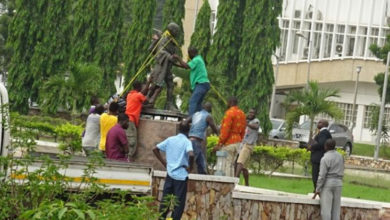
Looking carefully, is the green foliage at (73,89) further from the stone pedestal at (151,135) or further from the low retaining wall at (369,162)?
the stone pedestal at (151,135)

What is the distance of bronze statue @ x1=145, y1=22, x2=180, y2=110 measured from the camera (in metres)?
21.9

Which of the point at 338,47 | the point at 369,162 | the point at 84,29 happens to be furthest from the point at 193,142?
the point at 338,47

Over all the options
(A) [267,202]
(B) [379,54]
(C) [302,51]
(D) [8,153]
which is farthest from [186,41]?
(D) [8,153]

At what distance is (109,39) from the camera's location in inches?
1949

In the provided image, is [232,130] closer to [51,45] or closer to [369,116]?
[51,45]

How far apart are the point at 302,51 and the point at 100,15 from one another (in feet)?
72.8

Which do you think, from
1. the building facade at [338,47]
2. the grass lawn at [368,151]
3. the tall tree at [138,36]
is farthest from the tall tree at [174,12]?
the building facade at [338,47]

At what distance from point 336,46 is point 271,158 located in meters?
37.3

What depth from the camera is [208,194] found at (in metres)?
19.9

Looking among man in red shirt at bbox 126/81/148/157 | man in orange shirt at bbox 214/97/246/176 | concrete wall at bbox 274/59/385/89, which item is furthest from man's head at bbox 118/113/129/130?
concrete wall at bbox 274/59/385/89

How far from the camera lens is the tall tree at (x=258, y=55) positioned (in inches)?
1884

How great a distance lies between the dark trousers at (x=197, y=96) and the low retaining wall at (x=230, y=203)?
2.09 metres

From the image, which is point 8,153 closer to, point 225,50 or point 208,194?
point 208,194

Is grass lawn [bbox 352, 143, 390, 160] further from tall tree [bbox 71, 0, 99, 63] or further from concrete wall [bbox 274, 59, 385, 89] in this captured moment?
tall tree [bbox 71, 0, 99, 63]
